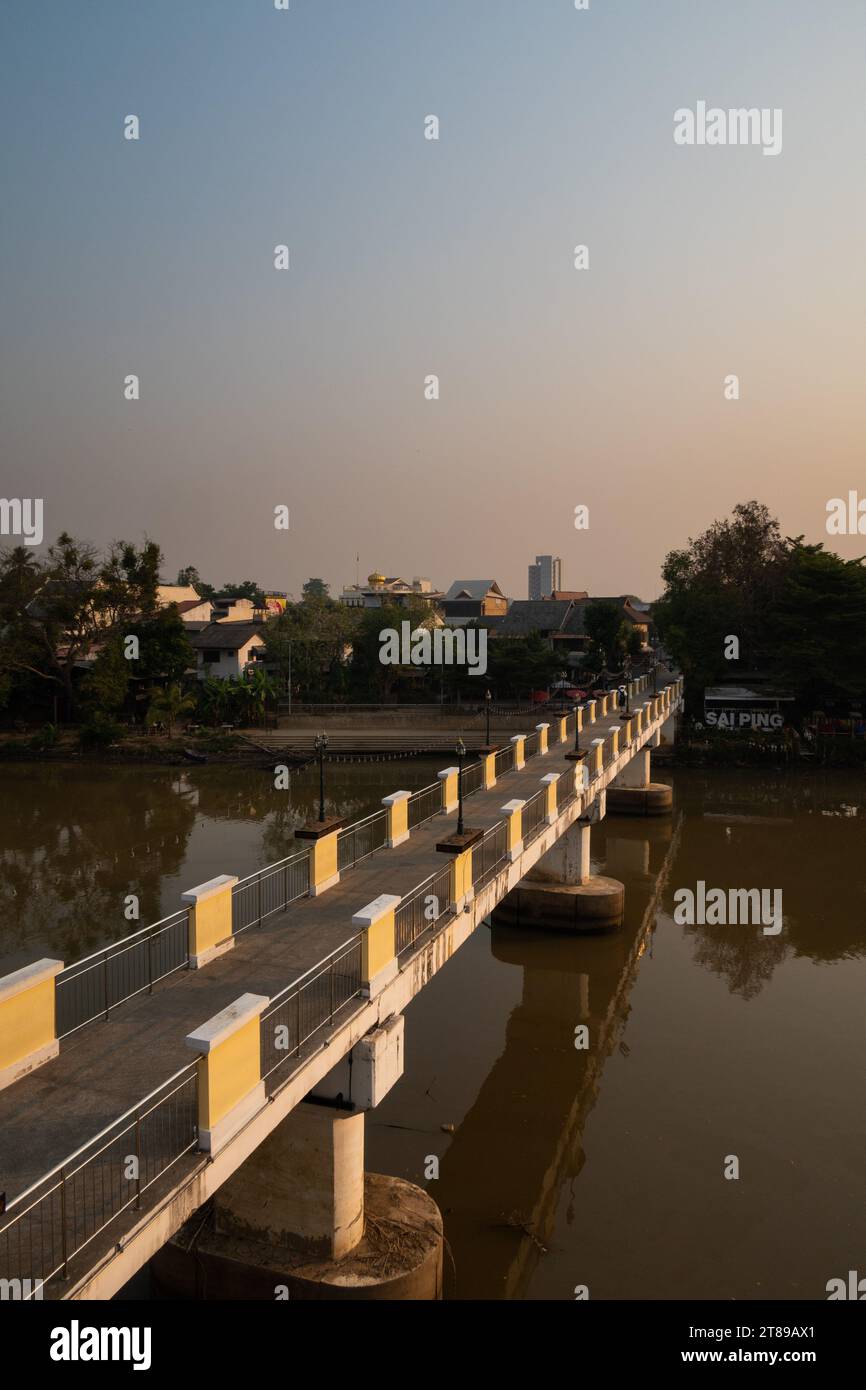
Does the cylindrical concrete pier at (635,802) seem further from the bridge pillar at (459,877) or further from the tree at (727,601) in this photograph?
the bridge pillar at (459,877)

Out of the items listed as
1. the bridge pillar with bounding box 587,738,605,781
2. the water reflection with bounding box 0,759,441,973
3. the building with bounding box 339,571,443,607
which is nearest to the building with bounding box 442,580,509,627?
the building with bounding box 339,571,443,607

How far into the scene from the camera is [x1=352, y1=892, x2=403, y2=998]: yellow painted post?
8859mm

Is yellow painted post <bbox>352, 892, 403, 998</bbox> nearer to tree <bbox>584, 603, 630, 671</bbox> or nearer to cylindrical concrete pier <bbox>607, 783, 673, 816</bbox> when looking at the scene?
cylindrical concrete pier <bbox>607, 783, 673, 816</bbox>

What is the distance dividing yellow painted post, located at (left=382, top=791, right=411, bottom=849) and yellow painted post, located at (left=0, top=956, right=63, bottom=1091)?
6.99 m

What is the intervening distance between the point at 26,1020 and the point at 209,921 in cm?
261

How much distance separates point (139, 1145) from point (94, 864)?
71.1ft

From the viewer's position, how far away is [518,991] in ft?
57.0

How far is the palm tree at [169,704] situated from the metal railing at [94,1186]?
41751 mm

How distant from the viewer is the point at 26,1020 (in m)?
7.52

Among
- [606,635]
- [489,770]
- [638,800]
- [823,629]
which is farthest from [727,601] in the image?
[489,770]

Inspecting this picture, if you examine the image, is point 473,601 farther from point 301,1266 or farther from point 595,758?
point 301,1266

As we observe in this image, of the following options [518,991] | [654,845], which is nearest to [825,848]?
[654,845]
